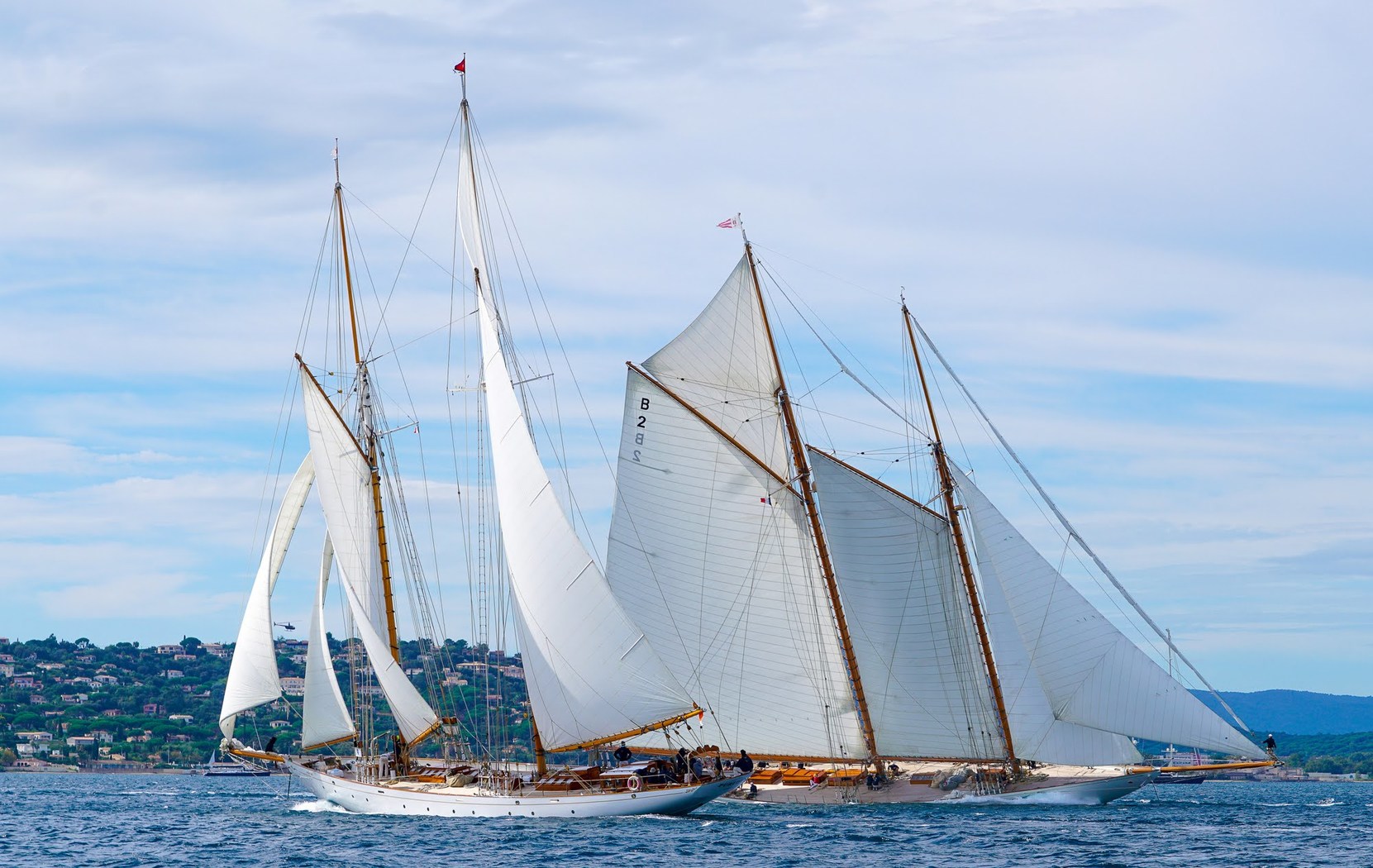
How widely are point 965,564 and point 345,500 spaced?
25729 mm

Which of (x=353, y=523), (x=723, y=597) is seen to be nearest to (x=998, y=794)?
(x=723, y=597)

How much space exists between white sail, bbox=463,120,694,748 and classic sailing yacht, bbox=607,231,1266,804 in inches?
482

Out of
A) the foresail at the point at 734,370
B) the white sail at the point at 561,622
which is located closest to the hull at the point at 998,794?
the foresail at the point at 734,370

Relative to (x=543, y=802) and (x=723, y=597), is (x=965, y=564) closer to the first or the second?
(x=723, y=597)

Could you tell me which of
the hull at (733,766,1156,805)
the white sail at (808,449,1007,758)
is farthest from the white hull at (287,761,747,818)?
the white sail at (808,449,1007,758)

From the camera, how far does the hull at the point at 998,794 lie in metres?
67.8

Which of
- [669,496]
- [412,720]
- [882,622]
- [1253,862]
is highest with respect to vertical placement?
[669,496]

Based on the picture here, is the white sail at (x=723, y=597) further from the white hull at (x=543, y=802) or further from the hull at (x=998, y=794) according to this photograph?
the white hull at (x=543, y=802)

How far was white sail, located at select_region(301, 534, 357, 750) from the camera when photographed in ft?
217

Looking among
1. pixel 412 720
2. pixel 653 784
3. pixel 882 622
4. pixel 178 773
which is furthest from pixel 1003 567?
pixel 178 773

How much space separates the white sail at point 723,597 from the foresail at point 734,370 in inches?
47.2

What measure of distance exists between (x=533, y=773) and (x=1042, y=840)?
18144 mm

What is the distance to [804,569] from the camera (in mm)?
67750

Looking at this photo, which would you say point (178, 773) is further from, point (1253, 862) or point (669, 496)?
point (1253, 862)
